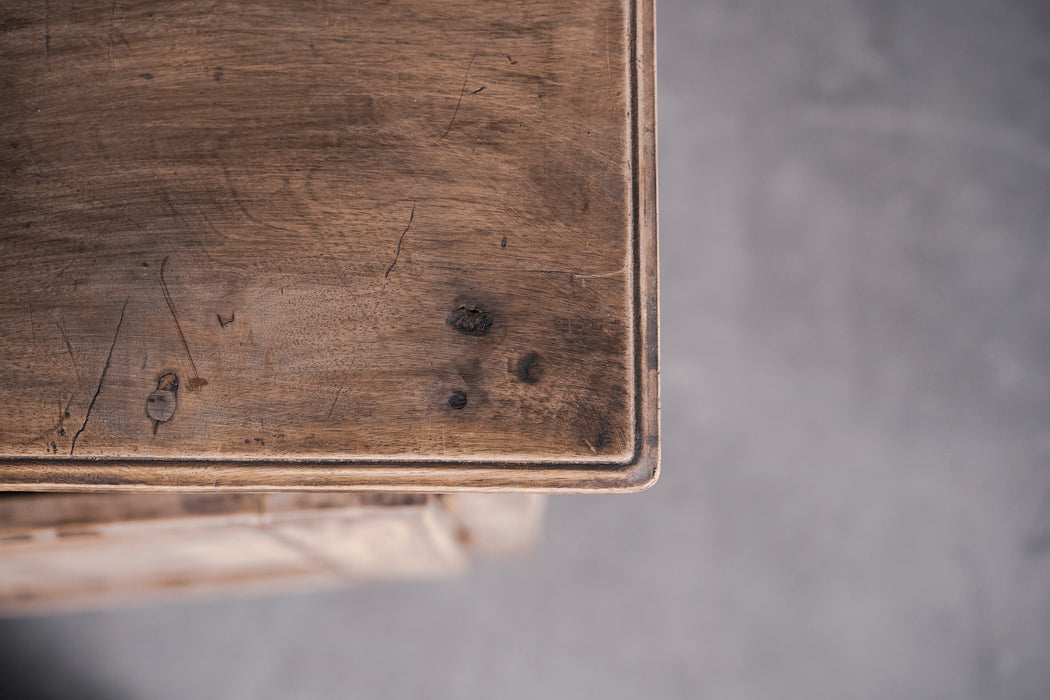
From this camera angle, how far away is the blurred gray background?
3.92ft

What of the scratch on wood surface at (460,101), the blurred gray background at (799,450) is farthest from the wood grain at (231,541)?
the scratch on wood surface at (460,101)

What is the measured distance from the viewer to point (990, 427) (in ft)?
4.12

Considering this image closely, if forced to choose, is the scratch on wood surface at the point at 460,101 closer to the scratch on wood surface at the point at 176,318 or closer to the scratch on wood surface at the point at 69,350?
the scratch on wood surface at the point at 176,318

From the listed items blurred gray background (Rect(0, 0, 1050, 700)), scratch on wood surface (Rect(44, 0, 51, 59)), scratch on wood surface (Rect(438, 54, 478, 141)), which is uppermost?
scratch on wood surface (Rect(44, 0, 51, 59))

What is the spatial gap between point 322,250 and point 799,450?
1.08 metres

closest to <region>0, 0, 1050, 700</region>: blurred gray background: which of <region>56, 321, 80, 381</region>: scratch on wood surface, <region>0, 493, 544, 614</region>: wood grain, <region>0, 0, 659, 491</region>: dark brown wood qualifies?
<region>0, 493, 544, 614</region>: wood grain

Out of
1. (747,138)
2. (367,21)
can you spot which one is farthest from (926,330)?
(367,21)

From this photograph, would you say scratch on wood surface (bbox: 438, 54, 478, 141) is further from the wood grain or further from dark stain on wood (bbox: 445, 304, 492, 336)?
the wood grain

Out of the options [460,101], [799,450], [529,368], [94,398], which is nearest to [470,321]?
[529,368]

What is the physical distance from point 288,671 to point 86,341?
92 cm

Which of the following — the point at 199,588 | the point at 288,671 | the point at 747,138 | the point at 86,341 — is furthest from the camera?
the point at 747,138

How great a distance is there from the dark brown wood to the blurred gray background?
72 cm

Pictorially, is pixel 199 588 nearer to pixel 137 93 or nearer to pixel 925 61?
pixel 137 93

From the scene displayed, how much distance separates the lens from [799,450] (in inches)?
48.8
